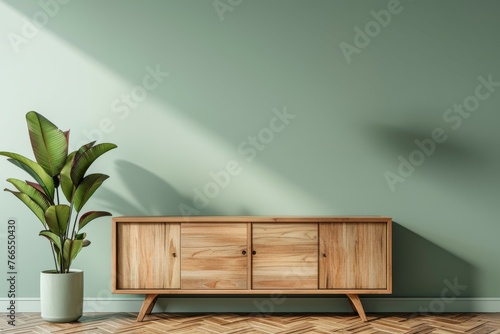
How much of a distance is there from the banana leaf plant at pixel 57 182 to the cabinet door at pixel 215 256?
567 millimetres

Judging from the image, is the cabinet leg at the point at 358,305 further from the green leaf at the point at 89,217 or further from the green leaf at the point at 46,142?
the green leaf at the point at 46,142

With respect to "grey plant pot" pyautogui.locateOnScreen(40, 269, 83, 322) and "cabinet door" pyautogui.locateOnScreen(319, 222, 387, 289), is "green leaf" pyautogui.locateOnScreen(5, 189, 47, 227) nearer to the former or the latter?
"grey plant pot" pyautogui.locateOnScreen(40, 269, 83, 322)

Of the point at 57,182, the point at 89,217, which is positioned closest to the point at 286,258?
the point at 89,217

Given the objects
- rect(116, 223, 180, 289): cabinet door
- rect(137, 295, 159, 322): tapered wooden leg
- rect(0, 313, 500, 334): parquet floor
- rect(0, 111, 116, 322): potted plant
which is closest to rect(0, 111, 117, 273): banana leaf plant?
rect(0, 111, 116, 322): potted plant

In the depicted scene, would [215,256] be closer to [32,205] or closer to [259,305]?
[259,305]

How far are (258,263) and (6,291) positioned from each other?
174cm

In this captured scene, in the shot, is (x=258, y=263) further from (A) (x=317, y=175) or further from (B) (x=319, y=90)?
(B) (x=319, y=90)

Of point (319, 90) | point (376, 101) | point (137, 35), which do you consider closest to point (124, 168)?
point (137, 35)

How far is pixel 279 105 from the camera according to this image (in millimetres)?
3729

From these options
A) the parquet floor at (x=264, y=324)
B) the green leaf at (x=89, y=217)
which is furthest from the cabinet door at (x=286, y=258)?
the green leaf at (x=89, y=217)

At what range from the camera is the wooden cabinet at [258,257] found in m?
3.34

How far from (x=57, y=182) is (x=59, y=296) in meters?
Answer: 0.69

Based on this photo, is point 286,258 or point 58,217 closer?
point 58,217

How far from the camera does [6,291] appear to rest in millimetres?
3658
